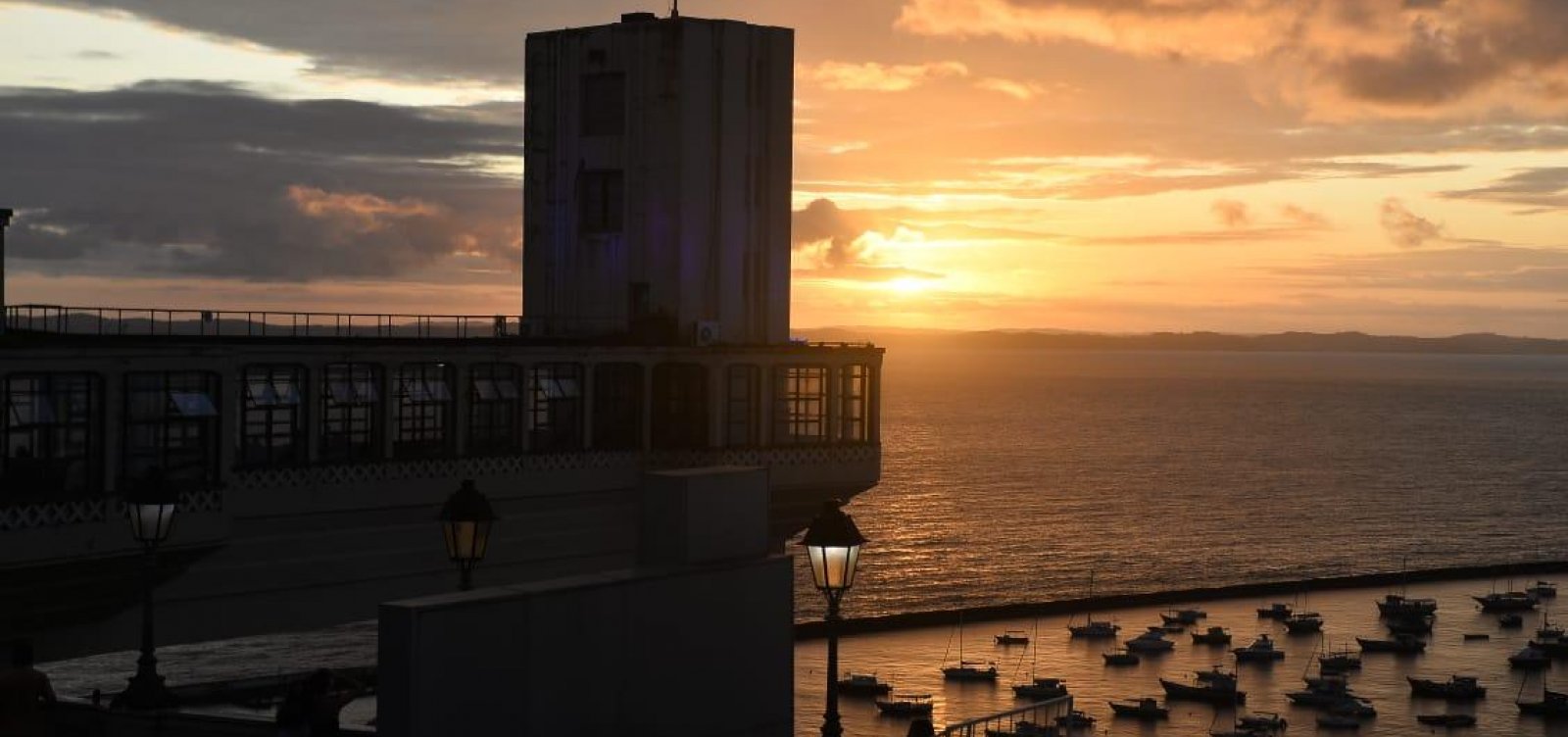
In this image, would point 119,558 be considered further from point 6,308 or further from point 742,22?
point 742,22

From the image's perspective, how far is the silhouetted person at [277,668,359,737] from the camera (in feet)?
74.3

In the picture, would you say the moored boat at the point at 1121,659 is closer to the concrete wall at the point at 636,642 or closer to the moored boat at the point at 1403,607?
the moored boat at the point at 1403,607

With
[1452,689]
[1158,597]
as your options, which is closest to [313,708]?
[1452,689]

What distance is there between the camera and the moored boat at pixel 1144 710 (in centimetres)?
10450

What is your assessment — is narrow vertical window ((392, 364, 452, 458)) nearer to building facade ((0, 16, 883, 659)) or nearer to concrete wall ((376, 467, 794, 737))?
building facade ((0, 16, 883, 659))

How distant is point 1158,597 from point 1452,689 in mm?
35332

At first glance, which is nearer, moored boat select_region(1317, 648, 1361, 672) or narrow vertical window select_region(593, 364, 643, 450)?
narrow vertical window select_region(593, 364, 643, 450)

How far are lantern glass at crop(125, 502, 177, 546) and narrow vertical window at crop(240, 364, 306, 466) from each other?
2304 centimetres

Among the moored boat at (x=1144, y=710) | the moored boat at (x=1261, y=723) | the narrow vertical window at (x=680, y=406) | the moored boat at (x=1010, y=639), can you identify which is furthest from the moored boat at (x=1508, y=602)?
the narrow vertical window at (x=680, y=406)

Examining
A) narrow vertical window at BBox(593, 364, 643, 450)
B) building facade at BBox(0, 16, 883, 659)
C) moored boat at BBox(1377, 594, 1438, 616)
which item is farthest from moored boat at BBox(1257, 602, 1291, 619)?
narrow vertical window at BBox(593, 364, 643, 450)

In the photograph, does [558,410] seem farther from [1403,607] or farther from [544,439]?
[1403,607]

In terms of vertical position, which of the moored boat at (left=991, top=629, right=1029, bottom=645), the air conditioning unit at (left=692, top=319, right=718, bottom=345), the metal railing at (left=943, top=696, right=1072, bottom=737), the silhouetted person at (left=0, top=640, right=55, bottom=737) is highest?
the air conditioning unit at (left=692, top=319, right=718, bottom=345)

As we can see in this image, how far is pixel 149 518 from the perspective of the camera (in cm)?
3055

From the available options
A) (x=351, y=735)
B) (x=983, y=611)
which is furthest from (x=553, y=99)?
(x=983, y=611)
